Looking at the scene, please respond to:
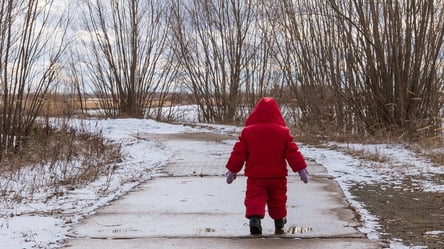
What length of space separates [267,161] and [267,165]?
40mm

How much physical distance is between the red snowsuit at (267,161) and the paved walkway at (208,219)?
31 cm

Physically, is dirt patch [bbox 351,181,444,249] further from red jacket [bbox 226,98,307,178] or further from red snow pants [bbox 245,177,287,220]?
red jacket [bbox 226,98,307,178]

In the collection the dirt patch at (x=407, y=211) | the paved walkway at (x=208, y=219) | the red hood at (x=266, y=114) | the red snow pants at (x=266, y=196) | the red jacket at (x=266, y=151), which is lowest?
the paved walkway at (x=208, y=219)

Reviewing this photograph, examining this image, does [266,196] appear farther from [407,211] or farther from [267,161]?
[407,211]

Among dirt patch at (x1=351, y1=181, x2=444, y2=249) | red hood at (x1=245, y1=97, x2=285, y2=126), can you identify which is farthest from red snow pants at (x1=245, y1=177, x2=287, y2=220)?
dirt patch at (x1=351, y1=181, x2=444, y2=249)

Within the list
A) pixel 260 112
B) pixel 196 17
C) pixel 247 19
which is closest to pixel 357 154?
pixel 260 112

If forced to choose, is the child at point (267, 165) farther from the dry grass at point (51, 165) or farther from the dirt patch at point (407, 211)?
the dry grass at point (51, 165)

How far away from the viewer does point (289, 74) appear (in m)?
19.7

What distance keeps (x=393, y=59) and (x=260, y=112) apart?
9.55 meters

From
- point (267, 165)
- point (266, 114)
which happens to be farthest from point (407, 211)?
point (266, 114)

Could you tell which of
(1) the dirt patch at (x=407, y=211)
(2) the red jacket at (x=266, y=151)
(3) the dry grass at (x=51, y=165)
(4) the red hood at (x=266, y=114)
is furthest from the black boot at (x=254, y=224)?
(3) the dry grass at (x=51, y=165)

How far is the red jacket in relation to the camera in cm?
549

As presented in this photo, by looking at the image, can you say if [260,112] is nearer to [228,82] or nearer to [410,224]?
[410,224]

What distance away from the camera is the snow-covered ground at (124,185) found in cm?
538
